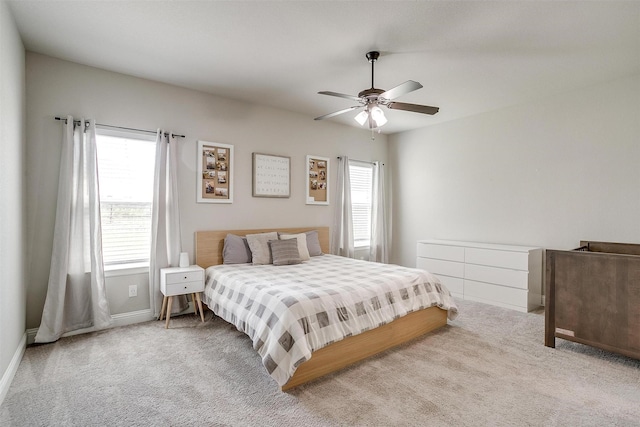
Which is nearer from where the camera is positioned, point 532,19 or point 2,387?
point 2,387

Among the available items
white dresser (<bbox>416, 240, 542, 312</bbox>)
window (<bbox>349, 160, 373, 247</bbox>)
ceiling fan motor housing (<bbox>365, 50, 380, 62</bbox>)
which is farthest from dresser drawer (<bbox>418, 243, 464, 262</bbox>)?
ceiling fan motor housing (<bbox>365, 50, 380, 62</bbox>)

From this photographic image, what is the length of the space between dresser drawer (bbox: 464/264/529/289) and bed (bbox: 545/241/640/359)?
1.06m

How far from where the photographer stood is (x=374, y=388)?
7.25ft

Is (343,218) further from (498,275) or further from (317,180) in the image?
(498,275)

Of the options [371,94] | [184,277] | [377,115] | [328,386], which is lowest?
[328,386]

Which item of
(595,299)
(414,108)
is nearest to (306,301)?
(414,108)

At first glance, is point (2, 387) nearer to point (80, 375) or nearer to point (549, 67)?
point (80, 375)

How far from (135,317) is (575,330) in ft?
13.9

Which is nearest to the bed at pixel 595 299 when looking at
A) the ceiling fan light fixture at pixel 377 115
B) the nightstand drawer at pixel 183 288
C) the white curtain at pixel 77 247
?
the ceiling fan light fixture at pixel 377 115

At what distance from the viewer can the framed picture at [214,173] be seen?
12.9 feet

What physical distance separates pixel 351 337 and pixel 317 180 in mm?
2960

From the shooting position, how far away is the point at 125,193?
11.5 ft

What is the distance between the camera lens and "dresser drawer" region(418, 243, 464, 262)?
4578 millimetres

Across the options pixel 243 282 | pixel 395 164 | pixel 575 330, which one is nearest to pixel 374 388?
pixel 243 282
